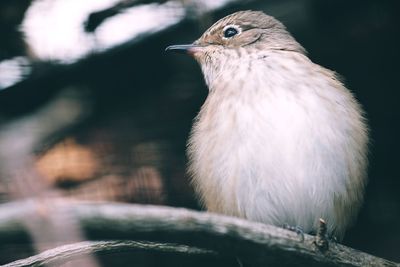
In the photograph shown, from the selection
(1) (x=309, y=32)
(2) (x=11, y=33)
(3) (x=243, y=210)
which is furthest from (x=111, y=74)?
(1) (x=309, y=32)

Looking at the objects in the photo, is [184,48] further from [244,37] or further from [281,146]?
[281,146]

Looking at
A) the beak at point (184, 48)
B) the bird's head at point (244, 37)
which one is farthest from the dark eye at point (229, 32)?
the beak at point (184, 48)

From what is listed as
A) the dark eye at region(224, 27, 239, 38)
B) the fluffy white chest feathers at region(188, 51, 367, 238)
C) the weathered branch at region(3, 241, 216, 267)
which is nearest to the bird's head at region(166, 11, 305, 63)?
the dark eye at region(224, 27, 239, 38)

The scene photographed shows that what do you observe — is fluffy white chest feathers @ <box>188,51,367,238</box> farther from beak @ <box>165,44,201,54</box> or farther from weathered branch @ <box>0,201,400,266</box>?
weathered branch @ <box>0,201,400,266</box>

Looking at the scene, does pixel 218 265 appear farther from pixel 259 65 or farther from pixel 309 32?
pixel 309 32

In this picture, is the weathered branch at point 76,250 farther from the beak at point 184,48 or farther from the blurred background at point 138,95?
the beak at point 184,48

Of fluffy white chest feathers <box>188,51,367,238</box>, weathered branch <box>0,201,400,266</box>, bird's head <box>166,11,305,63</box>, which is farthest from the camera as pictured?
bird's head <box>166,11,305,63</box>

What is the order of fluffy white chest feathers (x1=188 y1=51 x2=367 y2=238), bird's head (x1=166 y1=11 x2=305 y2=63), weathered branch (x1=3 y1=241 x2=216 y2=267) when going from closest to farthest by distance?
1. weathered branch (x1=3 y1=241 x2=216 y2=267)
2. fluffy white chest feathers (x1=188 y1=51 x2=367 y2=238)
3. bird's head (x1=166 y1=11 x2=305 y2=63)

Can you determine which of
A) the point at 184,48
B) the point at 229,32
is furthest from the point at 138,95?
the point at 229,32
